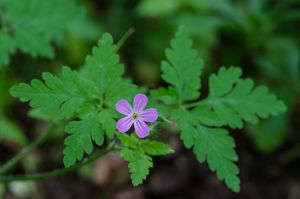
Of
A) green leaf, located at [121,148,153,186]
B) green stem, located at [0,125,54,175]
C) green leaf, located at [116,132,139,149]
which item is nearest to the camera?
green leaf, located at [121,148,153,186]

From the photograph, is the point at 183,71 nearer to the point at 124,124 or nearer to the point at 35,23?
the point at 124,124

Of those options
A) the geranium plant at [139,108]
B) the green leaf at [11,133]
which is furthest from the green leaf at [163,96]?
the green leaf at [11,133]

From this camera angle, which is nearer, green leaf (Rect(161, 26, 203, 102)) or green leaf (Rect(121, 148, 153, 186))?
green leaf (Rect(121, 148, 153, 186))

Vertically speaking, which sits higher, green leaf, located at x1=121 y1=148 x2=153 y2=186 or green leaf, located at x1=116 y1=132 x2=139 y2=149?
green leaf, located at x1=116 y1=132 x2=139 y2=149

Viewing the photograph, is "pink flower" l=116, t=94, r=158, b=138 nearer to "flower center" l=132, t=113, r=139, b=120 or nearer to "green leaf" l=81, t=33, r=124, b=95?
"flower center" l=132, t=113, r=139, b=120

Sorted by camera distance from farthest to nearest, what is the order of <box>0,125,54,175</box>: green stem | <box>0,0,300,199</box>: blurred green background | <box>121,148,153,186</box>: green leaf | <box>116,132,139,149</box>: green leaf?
<box>0,0,300,199</box>: blurred green background
<box>0,125,54,175</box>: green stem
<box>116,132,139,149</box>: green leaf
<box>121,148,153,186</box>: green leaf

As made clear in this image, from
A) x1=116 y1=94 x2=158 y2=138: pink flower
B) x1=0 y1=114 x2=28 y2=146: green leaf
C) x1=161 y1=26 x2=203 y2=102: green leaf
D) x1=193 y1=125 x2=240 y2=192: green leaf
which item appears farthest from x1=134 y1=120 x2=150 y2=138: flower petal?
x1=0 y1=114 x2=28 y2=146: green leaf

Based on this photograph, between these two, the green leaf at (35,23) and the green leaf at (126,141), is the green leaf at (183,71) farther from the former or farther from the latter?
the green leaf at (35,23)

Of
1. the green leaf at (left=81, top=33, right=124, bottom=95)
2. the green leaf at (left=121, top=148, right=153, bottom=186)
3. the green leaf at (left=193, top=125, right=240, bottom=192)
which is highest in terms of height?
the green leaf at (left=81, top=33, right=124, bottom=95)
